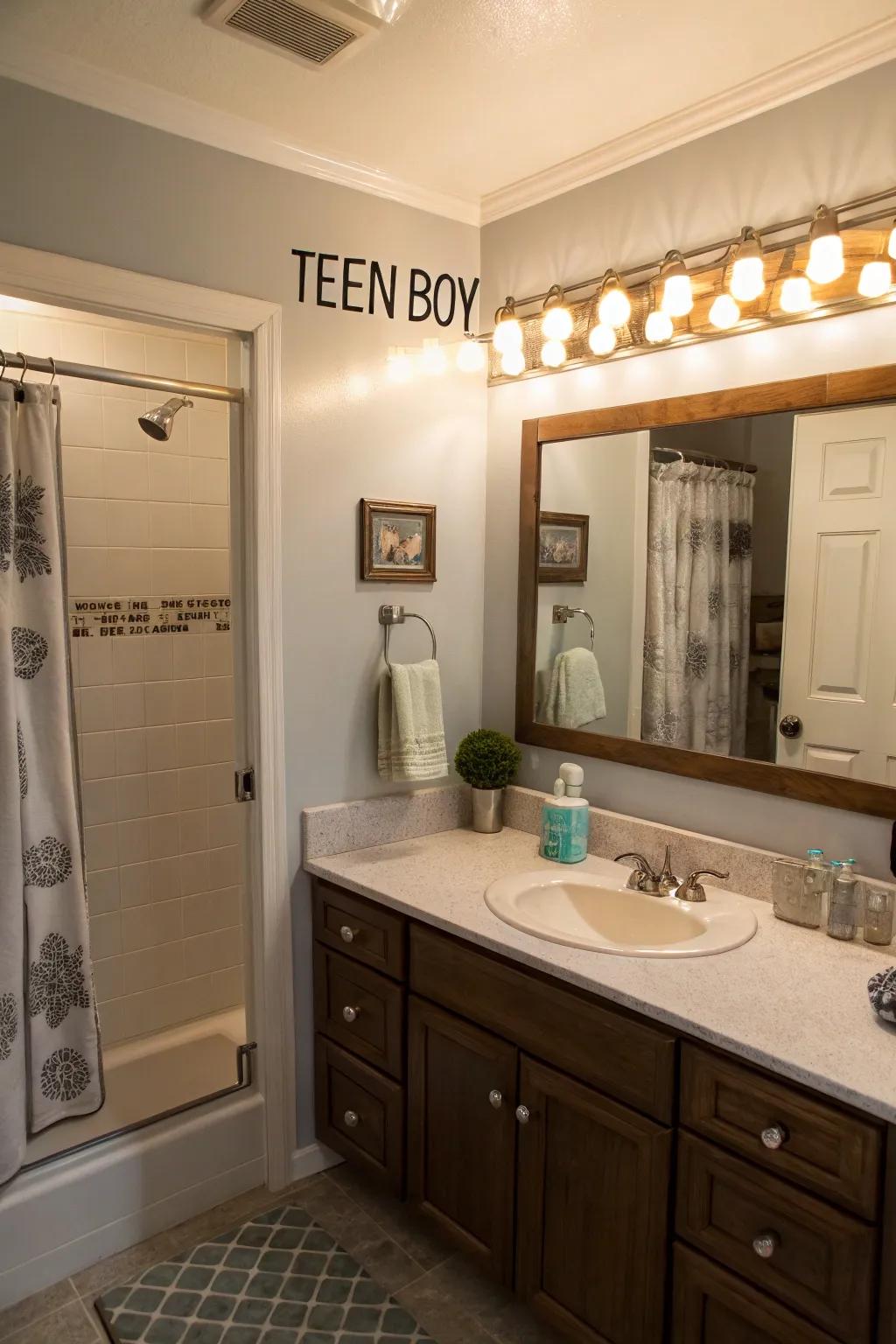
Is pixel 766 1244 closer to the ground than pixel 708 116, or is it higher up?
closer to the ground

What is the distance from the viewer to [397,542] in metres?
2.32

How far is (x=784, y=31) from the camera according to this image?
64.7 inches

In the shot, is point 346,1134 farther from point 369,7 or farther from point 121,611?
point 369,7

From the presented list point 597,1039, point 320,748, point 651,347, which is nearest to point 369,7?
point 651,347

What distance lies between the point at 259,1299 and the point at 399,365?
6.84 feet

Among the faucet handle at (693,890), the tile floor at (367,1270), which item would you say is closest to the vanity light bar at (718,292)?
the faucet handle at (693,890)

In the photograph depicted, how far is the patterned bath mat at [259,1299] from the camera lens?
5.91 ft

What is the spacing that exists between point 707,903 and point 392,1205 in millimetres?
1060

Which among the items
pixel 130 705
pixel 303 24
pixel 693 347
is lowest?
pixel 130 705

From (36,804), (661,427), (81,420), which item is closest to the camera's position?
(36,804)

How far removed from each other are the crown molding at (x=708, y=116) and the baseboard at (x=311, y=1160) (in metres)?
2.37

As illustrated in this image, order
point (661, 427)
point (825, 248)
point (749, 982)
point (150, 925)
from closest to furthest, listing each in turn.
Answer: point (749, 982)
point (825, 248)
point (661, 427)
point (150, 925)

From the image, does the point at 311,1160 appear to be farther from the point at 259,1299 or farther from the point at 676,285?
the point at 676,285

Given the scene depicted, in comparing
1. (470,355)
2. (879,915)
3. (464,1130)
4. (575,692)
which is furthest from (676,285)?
(464,1130)
